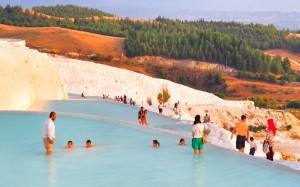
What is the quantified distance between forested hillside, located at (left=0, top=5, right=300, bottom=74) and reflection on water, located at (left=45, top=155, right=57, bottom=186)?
96.4 metres

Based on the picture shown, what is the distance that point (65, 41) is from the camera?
111 metres

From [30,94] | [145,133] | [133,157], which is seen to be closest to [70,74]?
[30,94]

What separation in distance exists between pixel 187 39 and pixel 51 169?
106m

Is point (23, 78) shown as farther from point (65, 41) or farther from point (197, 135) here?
point (65, 41)

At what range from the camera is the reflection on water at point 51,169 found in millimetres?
11958

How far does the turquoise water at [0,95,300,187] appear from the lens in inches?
480

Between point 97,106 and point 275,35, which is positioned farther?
point 275,35

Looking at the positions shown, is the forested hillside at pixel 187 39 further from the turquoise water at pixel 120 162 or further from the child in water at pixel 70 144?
the child in water at pixel 70 144

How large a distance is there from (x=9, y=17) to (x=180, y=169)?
12999 cm

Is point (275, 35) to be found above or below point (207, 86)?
above

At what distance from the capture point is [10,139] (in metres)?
16.8

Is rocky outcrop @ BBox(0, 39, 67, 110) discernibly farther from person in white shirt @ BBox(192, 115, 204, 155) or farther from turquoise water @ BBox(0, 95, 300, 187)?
person in white shirt @ BBox(192, 115, 204, 155)

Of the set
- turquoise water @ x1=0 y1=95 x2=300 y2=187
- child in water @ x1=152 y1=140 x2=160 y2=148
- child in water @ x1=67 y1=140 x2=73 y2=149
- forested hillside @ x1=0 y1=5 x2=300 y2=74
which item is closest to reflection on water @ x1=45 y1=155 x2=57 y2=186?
turquoise water @ x1=0 y1=95 x2=300 y2=187

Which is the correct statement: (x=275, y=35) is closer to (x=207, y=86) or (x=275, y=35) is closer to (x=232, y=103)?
(x=207, y=86)
